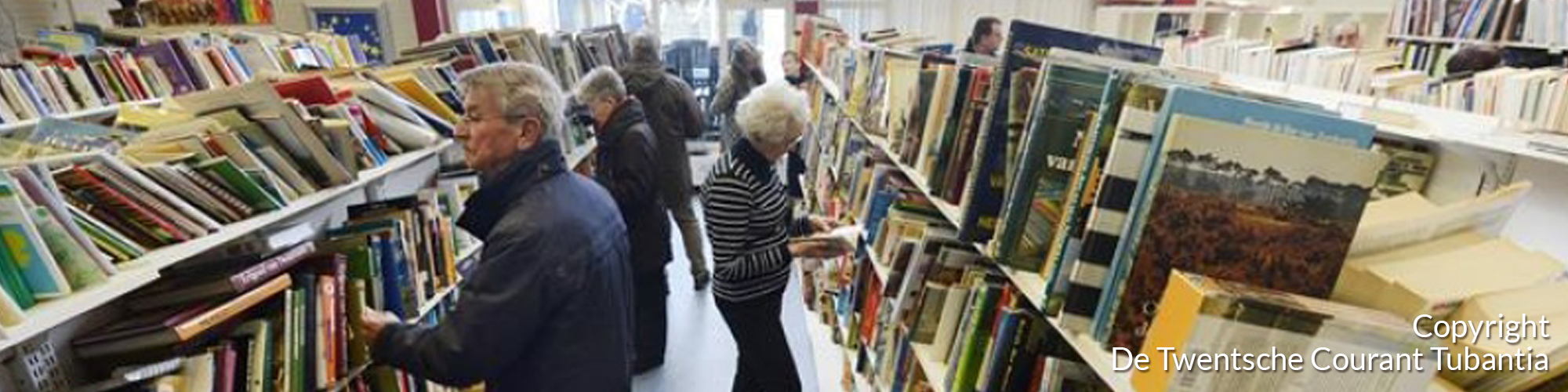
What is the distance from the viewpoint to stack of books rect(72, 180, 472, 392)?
1.32 m

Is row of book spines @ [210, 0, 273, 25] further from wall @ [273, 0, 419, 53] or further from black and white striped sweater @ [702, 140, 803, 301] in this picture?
black and white striped sweater @ [702, 140, 803, 301]

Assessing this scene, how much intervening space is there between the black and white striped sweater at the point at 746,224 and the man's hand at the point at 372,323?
3.06 ft

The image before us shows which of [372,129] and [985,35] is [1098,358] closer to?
[372,129]

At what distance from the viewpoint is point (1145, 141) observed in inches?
35.2

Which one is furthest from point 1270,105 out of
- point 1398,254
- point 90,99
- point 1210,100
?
point 90,99

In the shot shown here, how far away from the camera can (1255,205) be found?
0.85 metres

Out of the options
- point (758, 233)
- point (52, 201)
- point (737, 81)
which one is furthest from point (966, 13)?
point (52, 201)

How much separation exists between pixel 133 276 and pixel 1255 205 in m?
1.56

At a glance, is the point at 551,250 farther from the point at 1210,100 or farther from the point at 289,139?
the point at 1210,100

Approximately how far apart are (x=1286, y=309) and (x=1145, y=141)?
0.80 ft

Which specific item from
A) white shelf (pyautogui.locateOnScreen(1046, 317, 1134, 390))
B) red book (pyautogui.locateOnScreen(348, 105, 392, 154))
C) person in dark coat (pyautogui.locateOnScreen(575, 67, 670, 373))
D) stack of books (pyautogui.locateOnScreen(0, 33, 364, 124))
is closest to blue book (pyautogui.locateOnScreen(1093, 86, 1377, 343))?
white shelf (pyautogui.locateOnScreen(1046, 317, 1134, 390))

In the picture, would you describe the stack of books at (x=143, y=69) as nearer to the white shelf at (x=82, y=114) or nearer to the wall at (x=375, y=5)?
the white shelf at (x=82, y=114)

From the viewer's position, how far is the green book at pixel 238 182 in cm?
136

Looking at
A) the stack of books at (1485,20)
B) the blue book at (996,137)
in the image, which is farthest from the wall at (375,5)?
the stack of books at (1485,20)
